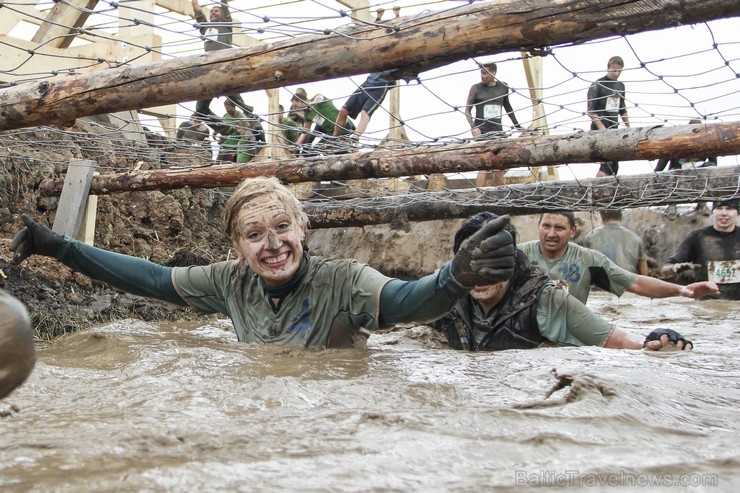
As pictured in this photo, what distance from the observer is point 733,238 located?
316 inches

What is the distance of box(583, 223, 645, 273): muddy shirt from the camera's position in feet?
27.0

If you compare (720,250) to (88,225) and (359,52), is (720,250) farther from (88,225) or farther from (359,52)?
(88,225)

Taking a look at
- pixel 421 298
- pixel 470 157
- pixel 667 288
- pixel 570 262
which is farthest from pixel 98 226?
pixel 667 288

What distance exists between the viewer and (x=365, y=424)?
2105 mm

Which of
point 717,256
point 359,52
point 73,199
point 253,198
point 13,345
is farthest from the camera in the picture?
point 717,256

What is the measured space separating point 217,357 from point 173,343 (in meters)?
0.85

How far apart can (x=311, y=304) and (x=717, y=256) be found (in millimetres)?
5664

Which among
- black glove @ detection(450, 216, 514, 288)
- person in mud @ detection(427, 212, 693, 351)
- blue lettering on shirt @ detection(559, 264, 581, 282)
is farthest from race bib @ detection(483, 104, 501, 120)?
black glove @ detection(450, 216, 514, 288)

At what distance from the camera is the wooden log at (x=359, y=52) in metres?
3.01

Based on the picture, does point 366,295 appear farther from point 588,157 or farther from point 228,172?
point 228,172

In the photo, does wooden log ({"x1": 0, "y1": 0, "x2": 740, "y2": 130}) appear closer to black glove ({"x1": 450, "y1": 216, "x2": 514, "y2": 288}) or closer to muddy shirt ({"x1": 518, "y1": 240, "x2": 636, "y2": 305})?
black glove ({"x1": 450, "y1": 216, "x2": 514, "y2": 288})

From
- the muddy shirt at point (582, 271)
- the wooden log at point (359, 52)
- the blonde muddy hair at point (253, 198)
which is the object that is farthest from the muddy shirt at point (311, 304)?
the muddy shirt at point (582, 271)

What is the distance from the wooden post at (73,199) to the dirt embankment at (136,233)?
0.78ft

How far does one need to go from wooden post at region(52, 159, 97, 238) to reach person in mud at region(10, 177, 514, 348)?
2.42m
